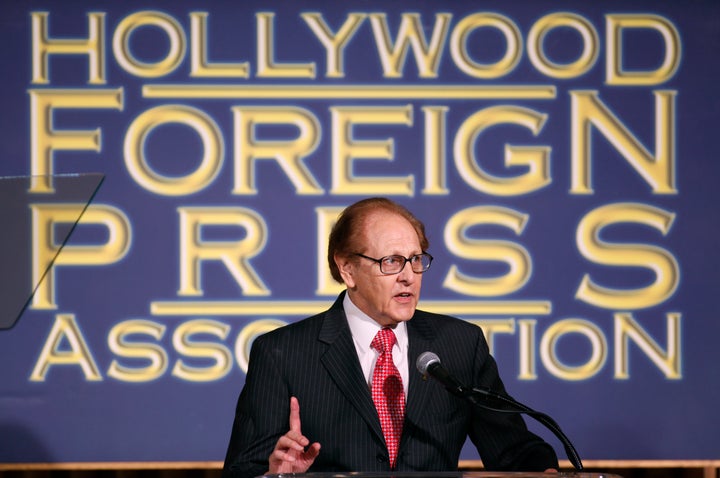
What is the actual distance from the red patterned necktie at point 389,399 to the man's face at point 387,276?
108 mm

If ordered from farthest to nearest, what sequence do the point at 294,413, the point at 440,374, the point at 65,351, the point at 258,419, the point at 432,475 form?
the point at 65,351 → the point at 258,419 → the point at 294,413 → the point at 440,374 → the point at 432,475

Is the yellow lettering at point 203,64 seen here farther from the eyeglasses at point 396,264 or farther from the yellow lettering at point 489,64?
the eyeglasses at point 396,264

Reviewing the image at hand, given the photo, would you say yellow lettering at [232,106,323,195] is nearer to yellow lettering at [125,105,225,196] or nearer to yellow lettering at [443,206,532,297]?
yellow lettering at [125,105,225,196]

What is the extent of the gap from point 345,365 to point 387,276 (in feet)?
0.76

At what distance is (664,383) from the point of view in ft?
12.0

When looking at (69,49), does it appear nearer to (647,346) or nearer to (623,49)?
(623,49)

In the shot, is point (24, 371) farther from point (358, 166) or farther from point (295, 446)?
point (295, 446)

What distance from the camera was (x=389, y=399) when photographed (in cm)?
231

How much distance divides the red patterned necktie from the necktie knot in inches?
0.4

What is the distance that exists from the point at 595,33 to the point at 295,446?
7.52 ft

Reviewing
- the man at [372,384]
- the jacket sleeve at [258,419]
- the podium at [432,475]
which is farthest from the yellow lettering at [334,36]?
the podium at [432,475]

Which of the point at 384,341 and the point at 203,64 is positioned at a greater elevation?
the point at 203,64

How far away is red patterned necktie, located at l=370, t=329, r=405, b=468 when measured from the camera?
2.28m

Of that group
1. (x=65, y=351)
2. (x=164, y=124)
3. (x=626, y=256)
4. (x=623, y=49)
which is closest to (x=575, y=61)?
(x=623, y=49)
